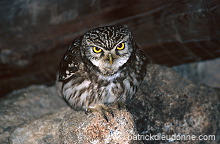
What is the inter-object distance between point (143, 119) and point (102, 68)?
774mm

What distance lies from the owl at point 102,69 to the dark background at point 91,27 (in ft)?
1.31

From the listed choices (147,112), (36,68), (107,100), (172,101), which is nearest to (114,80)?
(107,100)

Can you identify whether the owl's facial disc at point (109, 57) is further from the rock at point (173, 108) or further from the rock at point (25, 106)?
the rock at point (25, 106)

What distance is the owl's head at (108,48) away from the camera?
9.68 feet

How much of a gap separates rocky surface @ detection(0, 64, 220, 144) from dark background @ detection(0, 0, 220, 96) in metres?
0.39

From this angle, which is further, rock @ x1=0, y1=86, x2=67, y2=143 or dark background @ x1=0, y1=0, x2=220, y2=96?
rock @ x1=0, y1=86, x2=67, y2=143

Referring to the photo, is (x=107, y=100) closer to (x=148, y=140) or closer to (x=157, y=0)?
(x=148, y=140)

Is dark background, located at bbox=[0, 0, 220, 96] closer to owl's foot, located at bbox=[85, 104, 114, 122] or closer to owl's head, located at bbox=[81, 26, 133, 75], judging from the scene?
owl's head, located at bbox=[81, 26, 133, 75]

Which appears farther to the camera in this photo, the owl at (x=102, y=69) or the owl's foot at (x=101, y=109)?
the owl's foot at (x=101, y=109)

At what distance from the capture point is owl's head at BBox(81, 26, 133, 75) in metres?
2.95

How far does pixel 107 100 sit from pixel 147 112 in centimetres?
47

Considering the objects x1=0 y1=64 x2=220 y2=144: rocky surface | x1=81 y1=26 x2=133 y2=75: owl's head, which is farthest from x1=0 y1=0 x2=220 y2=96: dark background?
x1=81 y1=26 x2=133 y2=75: owl's head

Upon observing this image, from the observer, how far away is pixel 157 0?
3.55m

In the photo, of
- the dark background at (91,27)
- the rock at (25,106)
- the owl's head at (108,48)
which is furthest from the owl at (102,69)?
the rock at (25,106)
